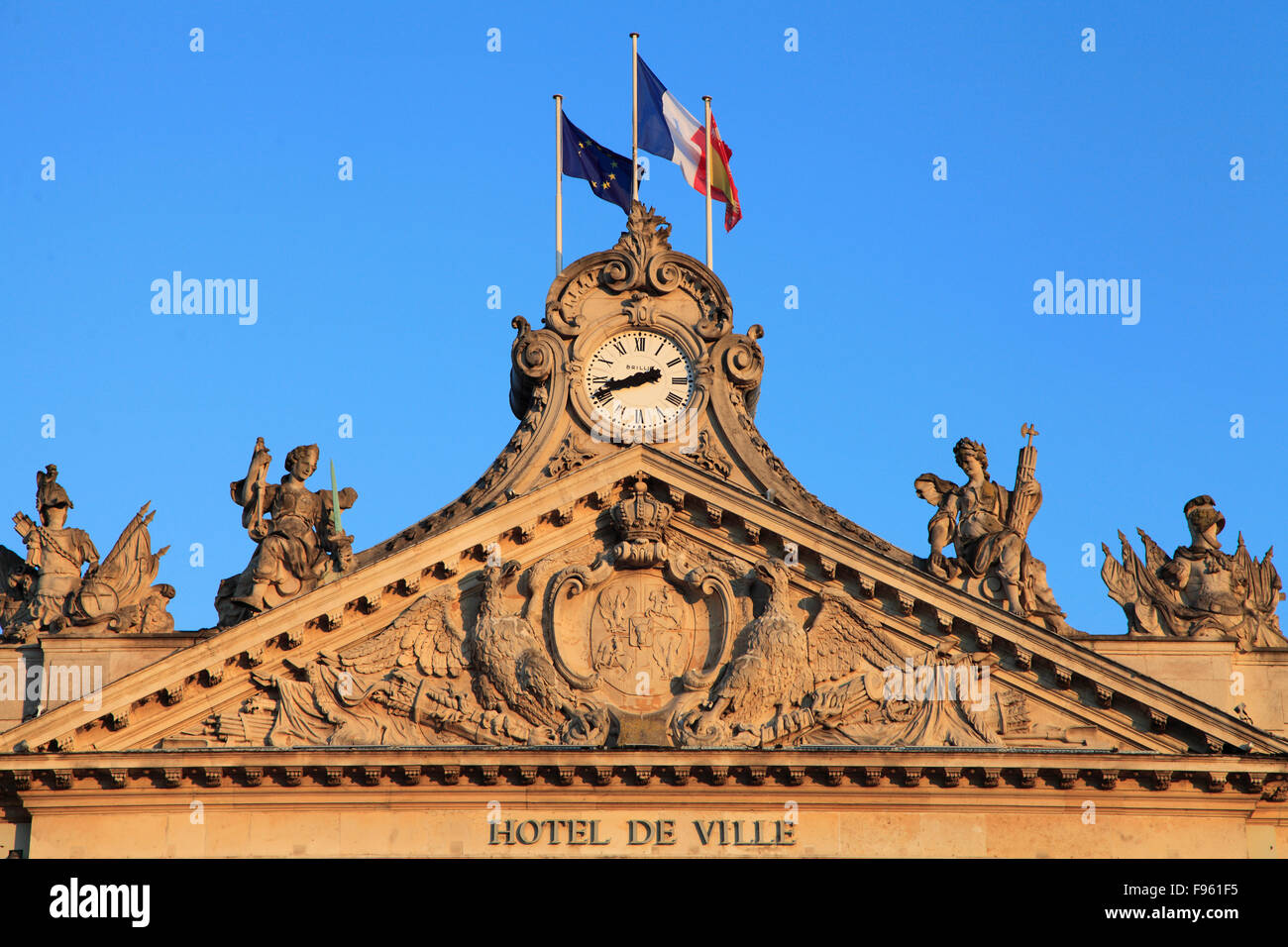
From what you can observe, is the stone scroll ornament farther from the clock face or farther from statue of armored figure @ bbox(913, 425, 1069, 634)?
statue of armored figure @ bbox(913, 425, 1069, 634)

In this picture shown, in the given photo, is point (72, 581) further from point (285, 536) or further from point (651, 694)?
point (651, 694)

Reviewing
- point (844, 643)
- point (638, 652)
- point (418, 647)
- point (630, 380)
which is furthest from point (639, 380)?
point (418, 647)

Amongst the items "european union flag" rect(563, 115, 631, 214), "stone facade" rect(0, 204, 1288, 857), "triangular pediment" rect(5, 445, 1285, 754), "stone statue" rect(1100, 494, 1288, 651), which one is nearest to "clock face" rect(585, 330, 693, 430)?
"stone facade" rect(0, 204, 1288, 857)

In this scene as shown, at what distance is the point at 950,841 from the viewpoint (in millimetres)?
33312

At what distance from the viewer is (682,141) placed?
1549 inches

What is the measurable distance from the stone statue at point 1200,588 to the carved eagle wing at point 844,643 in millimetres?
3713

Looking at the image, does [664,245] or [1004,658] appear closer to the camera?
[1004,658]

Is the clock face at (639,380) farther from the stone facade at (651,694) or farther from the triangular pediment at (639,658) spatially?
the triangular pediment at (639,658)

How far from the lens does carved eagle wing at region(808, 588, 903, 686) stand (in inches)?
1332

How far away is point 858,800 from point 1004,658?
2.84m

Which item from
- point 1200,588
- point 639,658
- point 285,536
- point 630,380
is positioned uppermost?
point 630,380

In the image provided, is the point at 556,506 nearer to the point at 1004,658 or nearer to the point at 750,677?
the point at 750,677

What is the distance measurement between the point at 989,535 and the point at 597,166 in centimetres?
914
